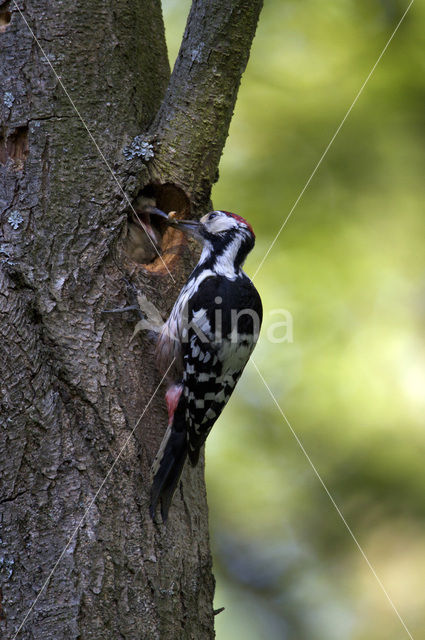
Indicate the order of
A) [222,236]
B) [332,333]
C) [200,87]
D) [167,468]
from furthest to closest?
1. [332,333]
2. [222,236]
3. [200,87]
4. [167,468]

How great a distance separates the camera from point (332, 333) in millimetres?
3883

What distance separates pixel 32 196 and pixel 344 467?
221 cm

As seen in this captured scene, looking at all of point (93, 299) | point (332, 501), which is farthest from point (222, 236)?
point (332, 501)

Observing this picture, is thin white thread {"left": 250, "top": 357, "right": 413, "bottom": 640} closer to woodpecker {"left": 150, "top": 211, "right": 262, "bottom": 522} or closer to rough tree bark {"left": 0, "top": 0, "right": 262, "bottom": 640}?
woodpecker {"left": 150, "top": 211, "right": 262, "bottom": 522}

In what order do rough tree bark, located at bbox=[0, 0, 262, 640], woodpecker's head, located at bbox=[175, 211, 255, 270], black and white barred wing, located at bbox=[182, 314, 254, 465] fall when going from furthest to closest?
woodpecker's head, located at bbox=[175, 211, 255, 270] → black and white barred wing, located at bbox=[182, 314, 254, 465] → rough tree bark, located at bbox=[0, 0, 262, 640]

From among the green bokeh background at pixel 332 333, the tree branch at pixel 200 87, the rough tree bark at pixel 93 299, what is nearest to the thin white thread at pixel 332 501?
the green bokeh background at pixel 332 333

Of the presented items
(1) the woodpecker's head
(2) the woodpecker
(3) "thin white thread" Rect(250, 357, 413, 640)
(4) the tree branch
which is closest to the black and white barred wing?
(2) the woodpecker

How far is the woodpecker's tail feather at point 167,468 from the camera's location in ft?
8.09

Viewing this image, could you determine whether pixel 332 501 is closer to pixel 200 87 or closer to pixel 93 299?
pixel 93 299

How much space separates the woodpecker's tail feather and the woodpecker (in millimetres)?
61

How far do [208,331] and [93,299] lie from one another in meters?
0.72

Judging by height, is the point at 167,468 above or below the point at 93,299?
below

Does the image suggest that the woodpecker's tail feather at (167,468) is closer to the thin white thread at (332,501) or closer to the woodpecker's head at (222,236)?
the woodpecker's head at (222,236)

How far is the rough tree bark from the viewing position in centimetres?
231
